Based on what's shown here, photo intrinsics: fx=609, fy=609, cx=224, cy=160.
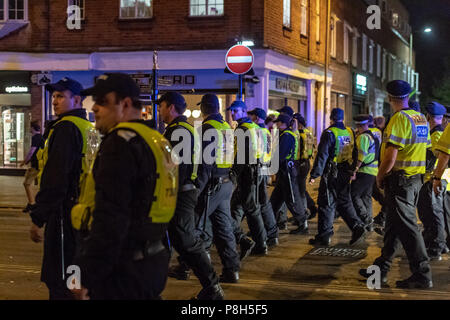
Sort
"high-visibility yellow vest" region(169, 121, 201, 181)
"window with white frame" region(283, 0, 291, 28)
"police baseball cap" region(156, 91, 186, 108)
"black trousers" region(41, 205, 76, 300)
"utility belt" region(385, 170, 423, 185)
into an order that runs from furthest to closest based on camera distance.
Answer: "window with white frame" region(283, 0, 291, 28), "utility belt" region(385, 170, 423, 185), "police baseball cap" region(156, 91, 186, 108), "high-visibility yellow vest" region(169, 121, 201, 181), "black trousers" region(41, 205, 76, 300)

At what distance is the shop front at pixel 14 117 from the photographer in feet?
64.2

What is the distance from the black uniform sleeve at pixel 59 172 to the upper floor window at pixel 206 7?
14.7 m

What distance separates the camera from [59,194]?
13.9 ft

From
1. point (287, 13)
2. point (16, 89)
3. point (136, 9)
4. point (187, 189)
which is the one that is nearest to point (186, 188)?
point (187, 189)

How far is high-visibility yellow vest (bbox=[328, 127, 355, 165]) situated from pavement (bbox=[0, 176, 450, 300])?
4.20ft

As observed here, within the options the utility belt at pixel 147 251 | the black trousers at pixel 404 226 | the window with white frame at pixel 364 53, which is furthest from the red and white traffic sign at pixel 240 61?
the window with white frame at pixel 364 53

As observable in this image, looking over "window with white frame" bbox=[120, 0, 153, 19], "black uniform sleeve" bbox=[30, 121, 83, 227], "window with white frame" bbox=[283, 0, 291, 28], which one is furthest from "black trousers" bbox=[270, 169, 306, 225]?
"window with white frame" bbox=[283, 0, 291, 28]

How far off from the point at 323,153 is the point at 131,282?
604 cm

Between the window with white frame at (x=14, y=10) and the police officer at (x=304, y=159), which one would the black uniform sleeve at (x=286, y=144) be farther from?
the window with white frame at (x=14, y=10)

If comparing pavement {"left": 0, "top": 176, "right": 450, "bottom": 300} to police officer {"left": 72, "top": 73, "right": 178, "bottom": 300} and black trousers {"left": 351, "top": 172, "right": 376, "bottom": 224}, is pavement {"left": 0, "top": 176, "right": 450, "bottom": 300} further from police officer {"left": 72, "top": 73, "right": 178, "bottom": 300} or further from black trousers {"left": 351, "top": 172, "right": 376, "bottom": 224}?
police officer {"left": 72, "top": 73, "right": 178, "bottom": 300}

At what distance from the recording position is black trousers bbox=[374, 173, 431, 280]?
21.2 ft

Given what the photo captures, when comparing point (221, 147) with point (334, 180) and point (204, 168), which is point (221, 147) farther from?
point (334, 180)

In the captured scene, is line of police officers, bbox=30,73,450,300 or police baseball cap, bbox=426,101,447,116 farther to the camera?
police baseball cap, bbox=426,101,447,116
